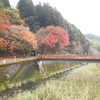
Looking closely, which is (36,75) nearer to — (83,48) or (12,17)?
(12,17)

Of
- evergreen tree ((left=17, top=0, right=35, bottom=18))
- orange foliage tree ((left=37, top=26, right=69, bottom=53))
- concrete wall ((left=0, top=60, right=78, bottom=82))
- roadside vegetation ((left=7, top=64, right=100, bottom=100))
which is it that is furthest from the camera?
evergreen tree ((left=17, top=0, right=35, bottom=18))

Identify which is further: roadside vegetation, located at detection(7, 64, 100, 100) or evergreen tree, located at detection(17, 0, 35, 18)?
evergreen tree, located at detection(17, 0, 35, 18)

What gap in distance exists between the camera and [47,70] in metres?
19.7

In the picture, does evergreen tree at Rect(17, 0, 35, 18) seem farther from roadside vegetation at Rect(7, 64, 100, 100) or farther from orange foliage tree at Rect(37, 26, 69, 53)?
roadside vegetation at Rect(7, 64, 100, 100)

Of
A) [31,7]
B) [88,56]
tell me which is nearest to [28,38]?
[88,56]

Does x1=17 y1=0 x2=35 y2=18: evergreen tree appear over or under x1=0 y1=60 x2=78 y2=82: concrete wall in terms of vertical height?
over

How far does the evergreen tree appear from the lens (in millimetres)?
37312

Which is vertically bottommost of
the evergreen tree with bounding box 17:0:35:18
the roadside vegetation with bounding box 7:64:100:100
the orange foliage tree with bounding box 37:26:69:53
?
the roadside vegetation with bounding box 7:64:100:100

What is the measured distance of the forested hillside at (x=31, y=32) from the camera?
60.5 feet

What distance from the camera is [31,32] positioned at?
26234 millimetres

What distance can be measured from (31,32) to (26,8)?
17463 millimetres

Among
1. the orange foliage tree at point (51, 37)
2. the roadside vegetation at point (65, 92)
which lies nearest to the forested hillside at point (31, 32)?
the orange foliage tree at point (51, 37)

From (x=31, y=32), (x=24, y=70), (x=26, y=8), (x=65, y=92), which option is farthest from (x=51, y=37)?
(x=26, y=8)

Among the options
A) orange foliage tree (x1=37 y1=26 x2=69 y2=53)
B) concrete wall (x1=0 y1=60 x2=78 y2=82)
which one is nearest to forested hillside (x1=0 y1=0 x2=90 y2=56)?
orange foliage tree (x1=37 y1=26 x2=69 y2=53)
